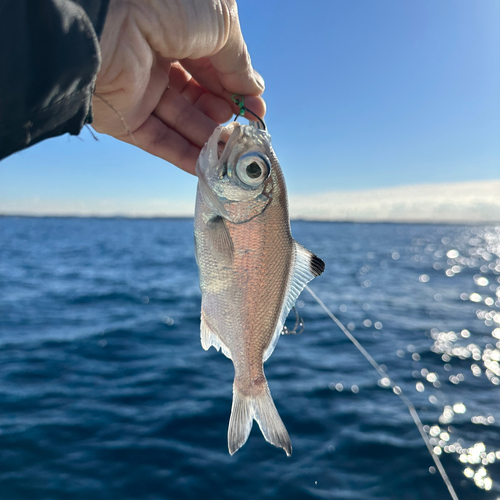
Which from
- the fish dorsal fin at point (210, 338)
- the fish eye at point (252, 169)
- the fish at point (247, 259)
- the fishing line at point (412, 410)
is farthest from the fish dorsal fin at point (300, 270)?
the fishing line at point (412, 410)

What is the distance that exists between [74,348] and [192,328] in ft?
11.3

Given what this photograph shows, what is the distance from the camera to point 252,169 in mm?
2121

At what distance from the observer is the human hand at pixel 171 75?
2.28m

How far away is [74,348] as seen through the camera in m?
9.45

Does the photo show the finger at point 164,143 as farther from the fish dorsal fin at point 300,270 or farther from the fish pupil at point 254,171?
the fish dorsal fin at point 300,270

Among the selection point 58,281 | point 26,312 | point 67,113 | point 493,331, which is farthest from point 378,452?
point 58,281

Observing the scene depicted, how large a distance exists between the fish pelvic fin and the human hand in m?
1.89

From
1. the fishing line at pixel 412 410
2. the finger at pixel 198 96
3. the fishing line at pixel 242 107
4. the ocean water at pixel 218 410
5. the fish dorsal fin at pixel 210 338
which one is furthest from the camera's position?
the ocean water at pixel 218 410

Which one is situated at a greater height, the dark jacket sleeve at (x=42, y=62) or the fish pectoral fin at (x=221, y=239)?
the dark jacket sleeve at (x=42, y=62)

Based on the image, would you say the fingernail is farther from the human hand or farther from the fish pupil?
the fish pupil

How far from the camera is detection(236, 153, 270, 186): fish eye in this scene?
2094mm

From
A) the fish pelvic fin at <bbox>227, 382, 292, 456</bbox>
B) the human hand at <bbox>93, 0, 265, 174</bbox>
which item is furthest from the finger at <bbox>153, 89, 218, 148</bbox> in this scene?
the fish pelvic fin at <bbox>227, 382, 292, 456</bbox>

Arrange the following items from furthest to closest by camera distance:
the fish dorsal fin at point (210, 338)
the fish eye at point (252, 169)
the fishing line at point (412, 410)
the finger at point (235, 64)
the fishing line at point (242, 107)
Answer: the fishing line at point (412, 410) → the fishing line at point (242, 107) → the finger at point (235, 64) → the fish dorsal fin at point (210, 338) → the fish eye at point (252, 169)

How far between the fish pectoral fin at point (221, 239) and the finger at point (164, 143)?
108cm
